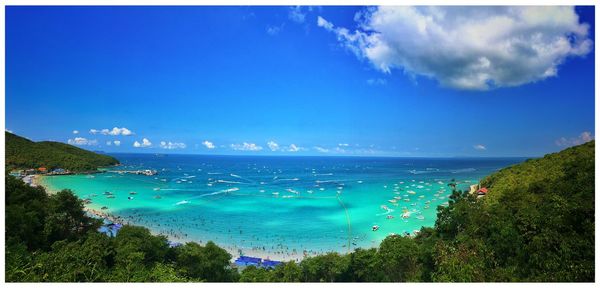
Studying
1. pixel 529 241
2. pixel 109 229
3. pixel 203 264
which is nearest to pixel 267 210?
pixel 109 229

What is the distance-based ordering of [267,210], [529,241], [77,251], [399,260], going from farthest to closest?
[267,210], [399,260], [77,251], [529,241]

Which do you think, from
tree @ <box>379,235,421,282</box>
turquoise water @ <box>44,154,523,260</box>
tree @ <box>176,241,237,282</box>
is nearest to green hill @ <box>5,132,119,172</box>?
turquoise water @ <box>44,154,523,260</box>

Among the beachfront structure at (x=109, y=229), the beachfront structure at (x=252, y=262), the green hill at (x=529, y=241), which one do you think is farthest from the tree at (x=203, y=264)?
the green hill at (x=529, y=241)

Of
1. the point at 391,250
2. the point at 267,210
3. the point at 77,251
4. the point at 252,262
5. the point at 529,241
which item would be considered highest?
the point at 529,241

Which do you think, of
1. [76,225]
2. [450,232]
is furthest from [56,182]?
[450,232]

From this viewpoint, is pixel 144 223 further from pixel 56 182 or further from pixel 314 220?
pixel 56 182

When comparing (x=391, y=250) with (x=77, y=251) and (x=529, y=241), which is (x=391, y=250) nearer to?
(x=529, y=241)
